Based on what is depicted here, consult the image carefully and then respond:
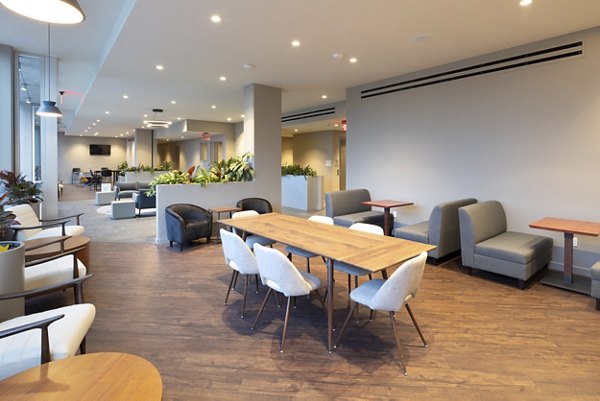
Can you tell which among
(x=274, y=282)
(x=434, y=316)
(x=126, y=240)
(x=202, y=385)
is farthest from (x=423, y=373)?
(x=126, y=240)

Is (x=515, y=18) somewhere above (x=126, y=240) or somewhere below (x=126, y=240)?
above

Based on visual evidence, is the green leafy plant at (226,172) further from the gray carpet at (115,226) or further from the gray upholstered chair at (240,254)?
the gray upholstered chair at (240,254)

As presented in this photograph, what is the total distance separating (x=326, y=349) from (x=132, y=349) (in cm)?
154

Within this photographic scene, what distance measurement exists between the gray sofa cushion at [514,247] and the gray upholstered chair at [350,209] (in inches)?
83.1

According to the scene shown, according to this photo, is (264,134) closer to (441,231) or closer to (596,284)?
(441,231)

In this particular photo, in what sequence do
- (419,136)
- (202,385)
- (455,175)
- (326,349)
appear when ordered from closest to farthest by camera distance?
1. (202,385)
2. (326,349)
3. (455,175)
4. (419,136)

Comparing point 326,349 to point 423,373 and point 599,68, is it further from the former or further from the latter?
point 599,68

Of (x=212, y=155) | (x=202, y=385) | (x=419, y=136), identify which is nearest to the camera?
(x=202, y=385)

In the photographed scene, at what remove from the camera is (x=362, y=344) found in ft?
8.80

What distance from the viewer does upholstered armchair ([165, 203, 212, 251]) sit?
17.8ft

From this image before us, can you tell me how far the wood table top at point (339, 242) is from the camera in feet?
7.87

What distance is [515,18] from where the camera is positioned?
12.4 feet

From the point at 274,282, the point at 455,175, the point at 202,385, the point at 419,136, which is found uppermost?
the point at 419,136

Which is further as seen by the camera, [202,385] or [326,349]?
[326,349]
